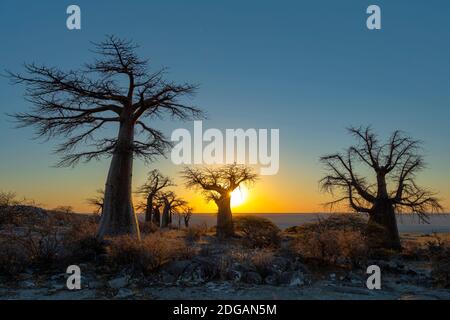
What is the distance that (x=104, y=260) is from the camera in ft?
29.9

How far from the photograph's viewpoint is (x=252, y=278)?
7848 millimetres

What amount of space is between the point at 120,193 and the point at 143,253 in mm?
4539

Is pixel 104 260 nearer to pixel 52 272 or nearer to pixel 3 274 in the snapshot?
pixel 52 272

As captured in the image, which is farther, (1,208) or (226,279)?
(1,208)

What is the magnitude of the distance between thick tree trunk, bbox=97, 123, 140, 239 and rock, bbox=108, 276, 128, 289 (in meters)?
4.66

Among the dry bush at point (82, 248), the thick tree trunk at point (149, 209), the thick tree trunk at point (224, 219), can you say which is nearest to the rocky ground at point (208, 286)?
the dry bush at point (82, 248)

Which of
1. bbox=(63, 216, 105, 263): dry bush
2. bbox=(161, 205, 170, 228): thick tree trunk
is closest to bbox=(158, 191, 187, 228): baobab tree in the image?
bbox=(161, 205, 170, 228): thick tree trunk

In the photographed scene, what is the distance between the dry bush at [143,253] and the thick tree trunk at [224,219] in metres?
12.0

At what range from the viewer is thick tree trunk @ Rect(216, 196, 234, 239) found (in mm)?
21422

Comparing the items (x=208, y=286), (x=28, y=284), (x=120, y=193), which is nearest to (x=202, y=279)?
(x=208, y=286)

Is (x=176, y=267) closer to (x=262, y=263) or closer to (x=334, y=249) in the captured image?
(x=262, y=263)

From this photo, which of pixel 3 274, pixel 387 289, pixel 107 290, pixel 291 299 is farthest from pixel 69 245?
pixel 387 289

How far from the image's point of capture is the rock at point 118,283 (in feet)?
23.7

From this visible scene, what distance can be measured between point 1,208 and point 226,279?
15.3 metres
